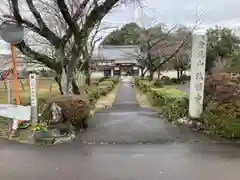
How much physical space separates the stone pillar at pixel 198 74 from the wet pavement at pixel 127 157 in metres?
0.96

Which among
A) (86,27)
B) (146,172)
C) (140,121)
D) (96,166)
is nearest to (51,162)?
(96,166)

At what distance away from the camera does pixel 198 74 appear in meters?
8.10

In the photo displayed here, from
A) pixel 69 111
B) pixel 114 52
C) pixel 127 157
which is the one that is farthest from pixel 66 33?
pixel 114 52

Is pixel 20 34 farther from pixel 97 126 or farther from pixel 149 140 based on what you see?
pixel 149 140

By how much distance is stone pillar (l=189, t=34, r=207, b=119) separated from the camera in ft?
26.5

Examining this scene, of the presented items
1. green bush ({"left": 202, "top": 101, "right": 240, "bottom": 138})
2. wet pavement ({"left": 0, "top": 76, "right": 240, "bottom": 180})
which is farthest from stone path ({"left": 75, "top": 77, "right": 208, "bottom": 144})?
green bush ({"left": 202, "top": 101, "right": 240, "bottom": 138})

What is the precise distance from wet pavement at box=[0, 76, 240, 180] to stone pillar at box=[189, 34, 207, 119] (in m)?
0.96

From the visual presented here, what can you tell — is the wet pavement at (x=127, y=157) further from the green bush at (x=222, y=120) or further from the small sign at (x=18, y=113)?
the small sign at (x=18, y=113)

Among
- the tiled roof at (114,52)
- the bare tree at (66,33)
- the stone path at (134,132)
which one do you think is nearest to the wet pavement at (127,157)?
the stone path at (134,132)

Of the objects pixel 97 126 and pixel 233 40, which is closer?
pixel 97 126

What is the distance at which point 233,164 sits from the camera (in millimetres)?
5059

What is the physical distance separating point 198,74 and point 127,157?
397 centimetres

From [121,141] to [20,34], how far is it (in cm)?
401

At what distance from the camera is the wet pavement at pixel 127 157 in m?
4.54
